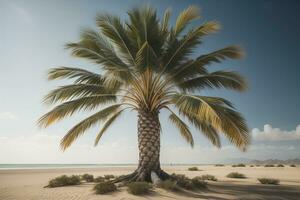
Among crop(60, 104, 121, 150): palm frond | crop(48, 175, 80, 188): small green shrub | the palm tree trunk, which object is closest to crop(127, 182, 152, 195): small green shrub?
the palm tree trunk

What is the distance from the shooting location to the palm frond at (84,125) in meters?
11.8

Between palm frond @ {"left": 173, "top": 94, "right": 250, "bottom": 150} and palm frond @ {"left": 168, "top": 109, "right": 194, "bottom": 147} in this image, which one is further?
palm frond @ {"left": 168, "top": 109, "right": 194, "bottom": 147}

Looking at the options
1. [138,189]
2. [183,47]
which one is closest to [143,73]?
[183,47]

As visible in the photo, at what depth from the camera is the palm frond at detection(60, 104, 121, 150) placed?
11.8 metres

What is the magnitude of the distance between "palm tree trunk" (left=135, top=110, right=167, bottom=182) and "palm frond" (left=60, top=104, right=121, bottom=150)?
1920mm

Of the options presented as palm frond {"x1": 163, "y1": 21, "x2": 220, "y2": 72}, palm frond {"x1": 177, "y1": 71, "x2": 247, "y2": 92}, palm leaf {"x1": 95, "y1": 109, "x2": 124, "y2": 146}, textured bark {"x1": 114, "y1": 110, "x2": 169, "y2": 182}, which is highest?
palm frond {"x1": 163, "y1": 21, "x2": 220, "y2": 72}

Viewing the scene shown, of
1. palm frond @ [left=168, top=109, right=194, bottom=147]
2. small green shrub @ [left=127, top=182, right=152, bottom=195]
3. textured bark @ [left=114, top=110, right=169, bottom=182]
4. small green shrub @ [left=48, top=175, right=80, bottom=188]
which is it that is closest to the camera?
small green shrub @ [left=127, top=182, right=152, bottom=195]

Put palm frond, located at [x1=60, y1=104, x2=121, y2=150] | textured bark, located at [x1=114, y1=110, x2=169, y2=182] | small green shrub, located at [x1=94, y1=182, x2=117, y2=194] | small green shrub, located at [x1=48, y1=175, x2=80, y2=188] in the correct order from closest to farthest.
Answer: small green shrub, located at [x1=94, y1=182, x2=117, y2=194]
textured bark, located at [x1=114, y1=110, x2=169, y2=182]
small green shrub, located at [x1=48, y1=175, x2=80, y2=188]
palm frond, located at [x1=60, y1=104, x2=121, y2=150]

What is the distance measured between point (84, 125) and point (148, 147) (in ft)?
11.3

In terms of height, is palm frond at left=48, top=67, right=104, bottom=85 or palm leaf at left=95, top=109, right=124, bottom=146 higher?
palm frond at left=48, top=67, right=104, bottom=85

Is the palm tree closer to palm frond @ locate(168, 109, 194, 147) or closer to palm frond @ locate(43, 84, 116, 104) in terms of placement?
palm frond @ locate(43, 84, 116, 104)

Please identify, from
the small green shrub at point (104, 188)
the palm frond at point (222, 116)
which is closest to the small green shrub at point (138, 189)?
the small green shrub at point (104, 188)

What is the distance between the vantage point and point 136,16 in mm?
11312

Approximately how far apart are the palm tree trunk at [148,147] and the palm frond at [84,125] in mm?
1920
